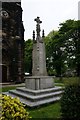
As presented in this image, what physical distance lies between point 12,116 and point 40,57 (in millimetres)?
11372

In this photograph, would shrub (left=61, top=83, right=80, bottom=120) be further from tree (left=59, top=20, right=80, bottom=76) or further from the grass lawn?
tree (left=59, top=20, right=80, bottom=76)

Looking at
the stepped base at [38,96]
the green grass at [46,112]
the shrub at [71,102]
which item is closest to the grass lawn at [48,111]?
the green grass at [46,112]

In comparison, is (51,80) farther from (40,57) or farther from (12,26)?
(12,26)

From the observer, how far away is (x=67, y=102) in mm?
8383

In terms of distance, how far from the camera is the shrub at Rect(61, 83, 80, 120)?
8.20 m

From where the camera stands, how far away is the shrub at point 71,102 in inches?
323

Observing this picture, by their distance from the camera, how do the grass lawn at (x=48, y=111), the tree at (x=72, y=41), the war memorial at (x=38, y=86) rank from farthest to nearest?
1. the tree at (x=72, y=41)
2. the war memorial at (x=38, y=86)
3. the grass lawn at (x=48, y=111)

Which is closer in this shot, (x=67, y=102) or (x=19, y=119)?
(x=19, y=119)

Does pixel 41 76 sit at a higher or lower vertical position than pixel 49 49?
lower

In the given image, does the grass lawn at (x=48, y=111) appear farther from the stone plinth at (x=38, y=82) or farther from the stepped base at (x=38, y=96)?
the stone plinth at (x=38, y=82)

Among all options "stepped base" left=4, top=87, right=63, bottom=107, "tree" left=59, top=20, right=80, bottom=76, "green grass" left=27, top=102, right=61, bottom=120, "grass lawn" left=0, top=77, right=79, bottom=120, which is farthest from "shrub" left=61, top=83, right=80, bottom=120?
"tree" left=59, top=20, right=80, bottom=76

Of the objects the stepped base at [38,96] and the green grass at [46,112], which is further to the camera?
the stepped base at [38,96]

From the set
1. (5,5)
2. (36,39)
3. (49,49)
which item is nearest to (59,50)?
(49,49)

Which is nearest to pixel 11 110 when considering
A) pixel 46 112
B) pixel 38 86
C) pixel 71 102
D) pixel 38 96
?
pixel 71 102
